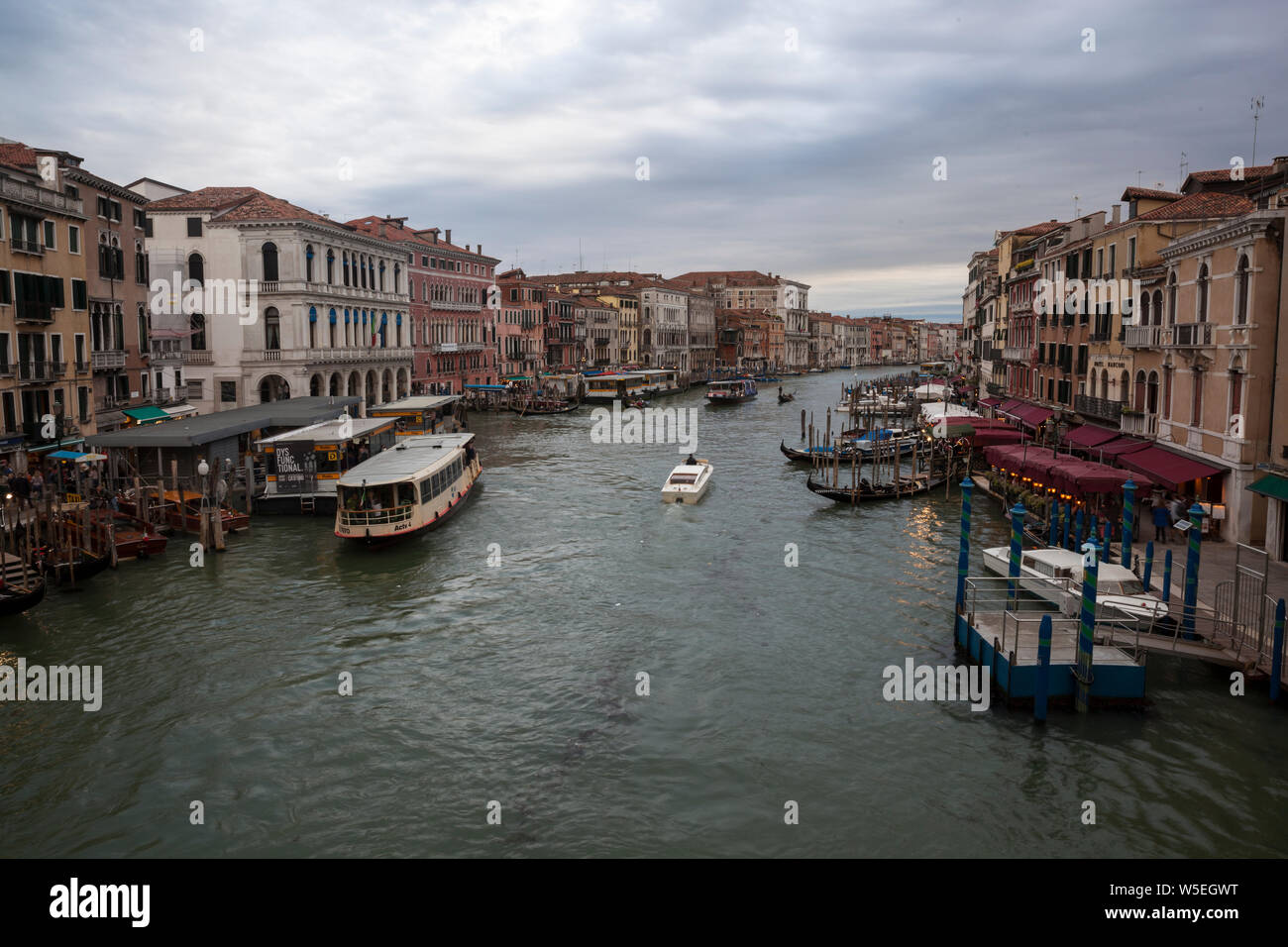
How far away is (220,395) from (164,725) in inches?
1339

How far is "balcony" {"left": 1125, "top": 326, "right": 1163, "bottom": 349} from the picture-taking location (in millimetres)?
23359

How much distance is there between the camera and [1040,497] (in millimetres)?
24969

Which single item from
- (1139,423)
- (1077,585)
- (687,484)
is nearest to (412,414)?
(687,484)

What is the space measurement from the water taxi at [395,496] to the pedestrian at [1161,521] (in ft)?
57.9

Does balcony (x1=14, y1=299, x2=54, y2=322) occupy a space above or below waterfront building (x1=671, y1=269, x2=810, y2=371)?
below

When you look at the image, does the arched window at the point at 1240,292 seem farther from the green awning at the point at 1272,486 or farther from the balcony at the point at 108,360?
the balcony at the point at 108,360

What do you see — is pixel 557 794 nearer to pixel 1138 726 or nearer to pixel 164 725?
pixel 164 725

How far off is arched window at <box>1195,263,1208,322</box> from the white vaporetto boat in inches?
591

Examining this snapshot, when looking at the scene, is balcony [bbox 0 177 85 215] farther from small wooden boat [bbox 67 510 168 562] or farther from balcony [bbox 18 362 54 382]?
small wooden boat [bbox 67 510 168 562]

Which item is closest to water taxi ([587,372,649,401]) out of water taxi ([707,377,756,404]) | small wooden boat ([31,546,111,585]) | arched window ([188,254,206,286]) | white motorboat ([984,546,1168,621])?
water taxi ([707,377,756,404])

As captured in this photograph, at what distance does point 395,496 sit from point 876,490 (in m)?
16.3

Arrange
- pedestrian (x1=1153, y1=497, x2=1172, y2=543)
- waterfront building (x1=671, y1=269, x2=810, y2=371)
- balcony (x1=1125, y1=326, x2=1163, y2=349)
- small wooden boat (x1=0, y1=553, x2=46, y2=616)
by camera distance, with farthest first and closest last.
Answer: waterfront building (x1=671, y1=269, x2=810, y2=371) < balcony (x1=1125, y1=326, x2=1163, y2=349) < pedestrian (x1=1153, y1=497, x2=1172, y2=543) < small wooden boat (x1=0, y1=553, x2=46, y2=616)

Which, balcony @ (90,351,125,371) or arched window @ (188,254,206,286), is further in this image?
arched window @ (188,254,206,286)

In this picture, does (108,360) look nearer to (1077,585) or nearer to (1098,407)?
(1077,585)
